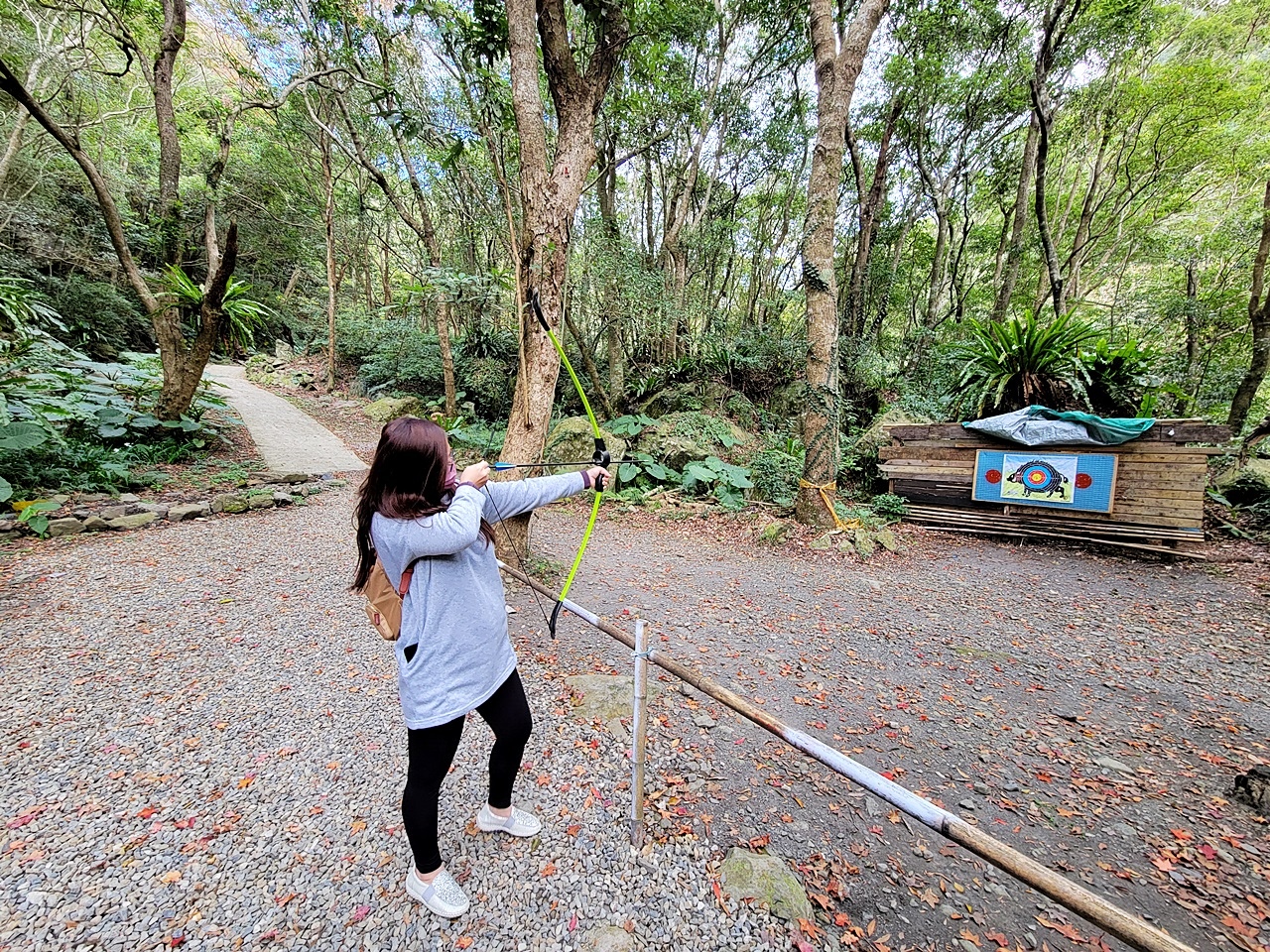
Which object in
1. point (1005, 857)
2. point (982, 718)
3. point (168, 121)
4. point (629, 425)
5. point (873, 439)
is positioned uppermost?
point (168, 121)

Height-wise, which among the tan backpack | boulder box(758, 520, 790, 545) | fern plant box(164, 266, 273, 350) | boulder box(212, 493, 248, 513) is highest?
fern plant box(164, 266, 273, 350)

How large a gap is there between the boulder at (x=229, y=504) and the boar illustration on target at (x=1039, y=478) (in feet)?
30.9

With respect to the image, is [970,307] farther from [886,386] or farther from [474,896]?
[474,896]

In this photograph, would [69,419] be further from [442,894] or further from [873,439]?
[873,439]

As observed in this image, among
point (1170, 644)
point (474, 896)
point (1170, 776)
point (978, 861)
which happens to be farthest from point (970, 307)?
point (474, 896)

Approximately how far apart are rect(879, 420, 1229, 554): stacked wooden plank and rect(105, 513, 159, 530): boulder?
903cm

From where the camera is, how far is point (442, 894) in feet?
4.87

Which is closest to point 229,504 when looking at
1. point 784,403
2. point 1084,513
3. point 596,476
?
point 596,476

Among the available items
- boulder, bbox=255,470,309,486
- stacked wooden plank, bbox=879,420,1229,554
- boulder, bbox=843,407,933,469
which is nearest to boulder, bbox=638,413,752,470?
boulder, bbox=843,407,933,469

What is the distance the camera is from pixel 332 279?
12.6 meters

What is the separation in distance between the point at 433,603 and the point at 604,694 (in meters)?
1.65

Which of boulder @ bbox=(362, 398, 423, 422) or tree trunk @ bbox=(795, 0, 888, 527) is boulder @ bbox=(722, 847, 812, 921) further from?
boulder @ bbox=(362, 398, 423, 422)

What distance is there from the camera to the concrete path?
7.52m

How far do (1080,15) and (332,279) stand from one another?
54.8ft
